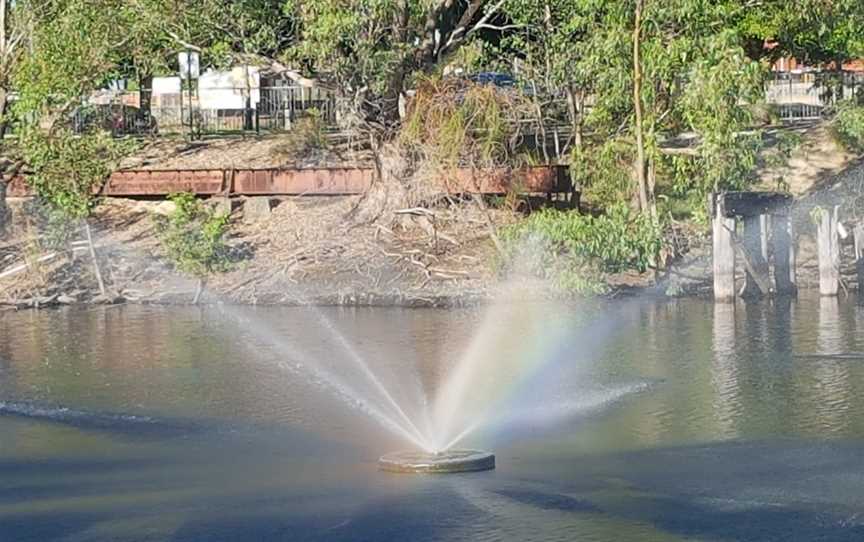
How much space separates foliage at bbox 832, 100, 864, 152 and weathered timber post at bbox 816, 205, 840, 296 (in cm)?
523

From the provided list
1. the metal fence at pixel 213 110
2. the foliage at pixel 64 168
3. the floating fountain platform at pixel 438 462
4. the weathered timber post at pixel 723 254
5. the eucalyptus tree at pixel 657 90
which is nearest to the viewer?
the floating fountain platform at pixel 438 462

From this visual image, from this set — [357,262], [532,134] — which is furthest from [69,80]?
[532,134]

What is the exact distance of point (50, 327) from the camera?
3231 cm

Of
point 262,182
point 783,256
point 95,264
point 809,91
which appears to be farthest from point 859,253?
point 809,91

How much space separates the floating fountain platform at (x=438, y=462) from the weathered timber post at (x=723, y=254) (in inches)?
599

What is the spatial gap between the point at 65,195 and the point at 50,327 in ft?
20.2

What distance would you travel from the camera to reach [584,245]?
33.3 metres

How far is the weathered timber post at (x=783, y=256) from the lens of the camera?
34.3 meters

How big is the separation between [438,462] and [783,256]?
18374 millimetres

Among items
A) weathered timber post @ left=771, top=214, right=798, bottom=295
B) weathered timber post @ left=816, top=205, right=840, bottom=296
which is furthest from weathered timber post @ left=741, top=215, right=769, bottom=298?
weathered timber post @ left=816, top=205, right=840, bottom=296

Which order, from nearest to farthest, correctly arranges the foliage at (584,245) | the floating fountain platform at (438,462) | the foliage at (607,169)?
the floating fountain platform at (438,462) < the foliage at (584,245) < the foliage at (607,169)

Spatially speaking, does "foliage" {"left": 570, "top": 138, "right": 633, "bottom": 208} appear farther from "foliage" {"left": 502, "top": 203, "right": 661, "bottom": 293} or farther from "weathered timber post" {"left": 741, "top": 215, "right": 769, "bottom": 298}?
"weathered timber post" {"left": 741, "top": 215, "right": 769, "bottom": 298}

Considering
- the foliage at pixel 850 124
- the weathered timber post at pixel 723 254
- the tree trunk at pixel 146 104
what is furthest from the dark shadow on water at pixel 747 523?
the tree trunk at pixel 146 104

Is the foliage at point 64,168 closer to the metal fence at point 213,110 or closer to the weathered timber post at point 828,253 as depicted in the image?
the metal fence at point 213,110
